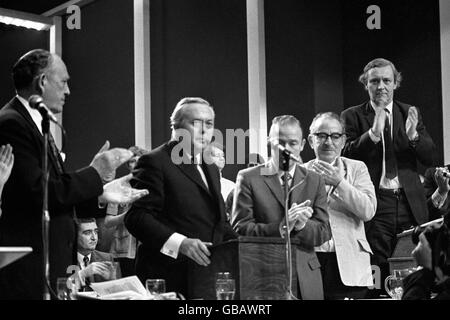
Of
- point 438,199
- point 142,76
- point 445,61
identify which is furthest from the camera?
point 142,76

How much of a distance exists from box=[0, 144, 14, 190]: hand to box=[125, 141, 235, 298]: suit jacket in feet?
2.87

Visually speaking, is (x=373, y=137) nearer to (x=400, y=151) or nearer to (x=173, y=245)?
(x=400, y=151)

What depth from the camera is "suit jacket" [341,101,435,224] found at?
589 cm

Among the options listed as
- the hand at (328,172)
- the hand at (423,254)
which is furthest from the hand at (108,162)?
the hand at (328,172)

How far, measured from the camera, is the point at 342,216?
17.5 feet

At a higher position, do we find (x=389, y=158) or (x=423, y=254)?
(x=389, y=158)

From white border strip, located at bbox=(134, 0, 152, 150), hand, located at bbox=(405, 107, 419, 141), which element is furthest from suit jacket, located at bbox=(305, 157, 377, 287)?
white border strip, located at bbox=(134, 0, 152, 150)

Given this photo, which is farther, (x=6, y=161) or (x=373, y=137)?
(x=373, y=137)

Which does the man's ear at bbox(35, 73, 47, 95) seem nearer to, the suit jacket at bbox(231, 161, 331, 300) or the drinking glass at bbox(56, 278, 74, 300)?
the drinking glass at bbox(56, 278, 74, 300)

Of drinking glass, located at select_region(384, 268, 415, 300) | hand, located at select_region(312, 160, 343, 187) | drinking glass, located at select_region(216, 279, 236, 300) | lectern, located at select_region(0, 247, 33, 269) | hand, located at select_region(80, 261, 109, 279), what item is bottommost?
drinking glass, located at select_region(384, 268, 415, 300)

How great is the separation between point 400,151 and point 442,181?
0.37 meters

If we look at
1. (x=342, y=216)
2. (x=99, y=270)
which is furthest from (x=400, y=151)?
(x=99, y=270)
